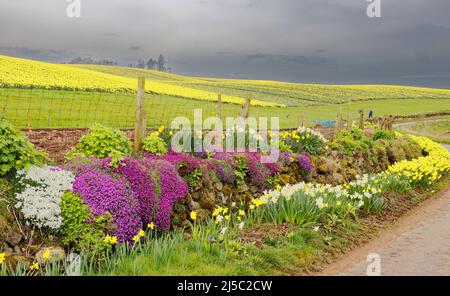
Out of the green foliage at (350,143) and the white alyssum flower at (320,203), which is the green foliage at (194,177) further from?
the green foliage at (350,143)

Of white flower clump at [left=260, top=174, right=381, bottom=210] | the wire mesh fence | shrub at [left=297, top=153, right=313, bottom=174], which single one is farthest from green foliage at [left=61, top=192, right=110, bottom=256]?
the wire mesh fence

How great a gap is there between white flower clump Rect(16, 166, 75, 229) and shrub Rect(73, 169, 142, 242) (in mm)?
258

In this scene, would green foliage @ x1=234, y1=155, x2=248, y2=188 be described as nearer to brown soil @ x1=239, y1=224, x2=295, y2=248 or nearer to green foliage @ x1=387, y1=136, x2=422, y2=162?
brown soil @ x1=239, y1=224, x2=295, y2=248

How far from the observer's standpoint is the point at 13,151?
6965 mm

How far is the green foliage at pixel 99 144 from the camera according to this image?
29.2ft

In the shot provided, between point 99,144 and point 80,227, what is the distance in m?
2.51

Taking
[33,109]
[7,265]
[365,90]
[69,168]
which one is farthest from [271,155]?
[365,90]

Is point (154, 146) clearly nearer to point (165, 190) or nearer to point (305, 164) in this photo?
point (165, 190)

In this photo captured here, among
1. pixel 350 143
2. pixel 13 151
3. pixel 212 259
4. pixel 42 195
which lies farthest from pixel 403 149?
pixel 13 151

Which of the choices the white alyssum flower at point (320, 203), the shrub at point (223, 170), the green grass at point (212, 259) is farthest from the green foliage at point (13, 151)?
the white alyssum flower at point (320, 203)

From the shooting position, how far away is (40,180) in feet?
23.0

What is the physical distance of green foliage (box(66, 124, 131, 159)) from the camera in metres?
8.89
